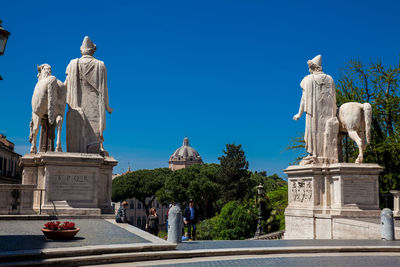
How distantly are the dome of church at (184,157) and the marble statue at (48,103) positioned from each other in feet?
513

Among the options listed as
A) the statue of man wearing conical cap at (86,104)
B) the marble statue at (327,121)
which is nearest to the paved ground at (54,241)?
the statue of man wearing conical cap at (86,104)

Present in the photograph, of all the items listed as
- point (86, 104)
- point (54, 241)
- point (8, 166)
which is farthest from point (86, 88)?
point (8, 166)

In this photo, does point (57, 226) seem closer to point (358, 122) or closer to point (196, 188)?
point (358, 122)

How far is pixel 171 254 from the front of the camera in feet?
32.3

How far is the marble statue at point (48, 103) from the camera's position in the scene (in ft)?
50.0

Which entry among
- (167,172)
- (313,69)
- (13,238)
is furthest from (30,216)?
(167,172)

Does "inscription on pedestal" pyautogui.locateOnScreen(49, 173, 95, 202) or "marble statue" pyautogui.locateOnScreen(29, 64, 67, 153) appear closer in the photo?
"inscription on pedestal" pyautogui.locateOnScreen(49, 173, 95, 202)

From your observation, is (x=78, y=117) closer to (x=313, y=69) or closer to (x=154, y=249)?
(x=154, y=249)

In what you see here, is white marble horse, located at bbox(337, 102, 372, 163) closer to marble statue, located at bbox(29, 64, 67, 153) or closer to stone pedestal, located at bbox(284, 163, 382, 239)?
stone pedestal, located at bbox(284, 163, 382, 239)

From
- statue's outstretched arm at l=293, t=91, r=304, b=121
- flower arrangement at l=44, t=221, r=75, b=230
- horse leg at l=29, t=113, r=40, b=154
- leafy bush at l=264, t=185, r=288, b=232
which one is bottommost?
leafy bush at l=264, t=185, r=288, b=232

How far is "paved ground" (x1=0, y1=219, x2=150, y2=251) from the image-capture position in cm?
931

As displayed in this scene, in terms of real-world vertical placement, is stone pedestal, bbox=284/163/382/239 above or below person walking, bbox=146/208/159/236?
above

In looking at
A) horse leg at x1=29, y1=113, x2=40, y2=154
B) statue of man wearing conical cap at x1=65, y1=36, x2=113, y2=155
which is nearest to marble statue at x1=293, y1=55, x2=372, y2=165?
statue of man wearing conical cap at x1=65, y1=36, x2=113, y2=155

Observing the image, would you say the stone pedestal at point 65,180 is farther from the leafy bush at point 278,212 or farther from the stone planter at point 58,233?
the leafy bush at point 278,212
